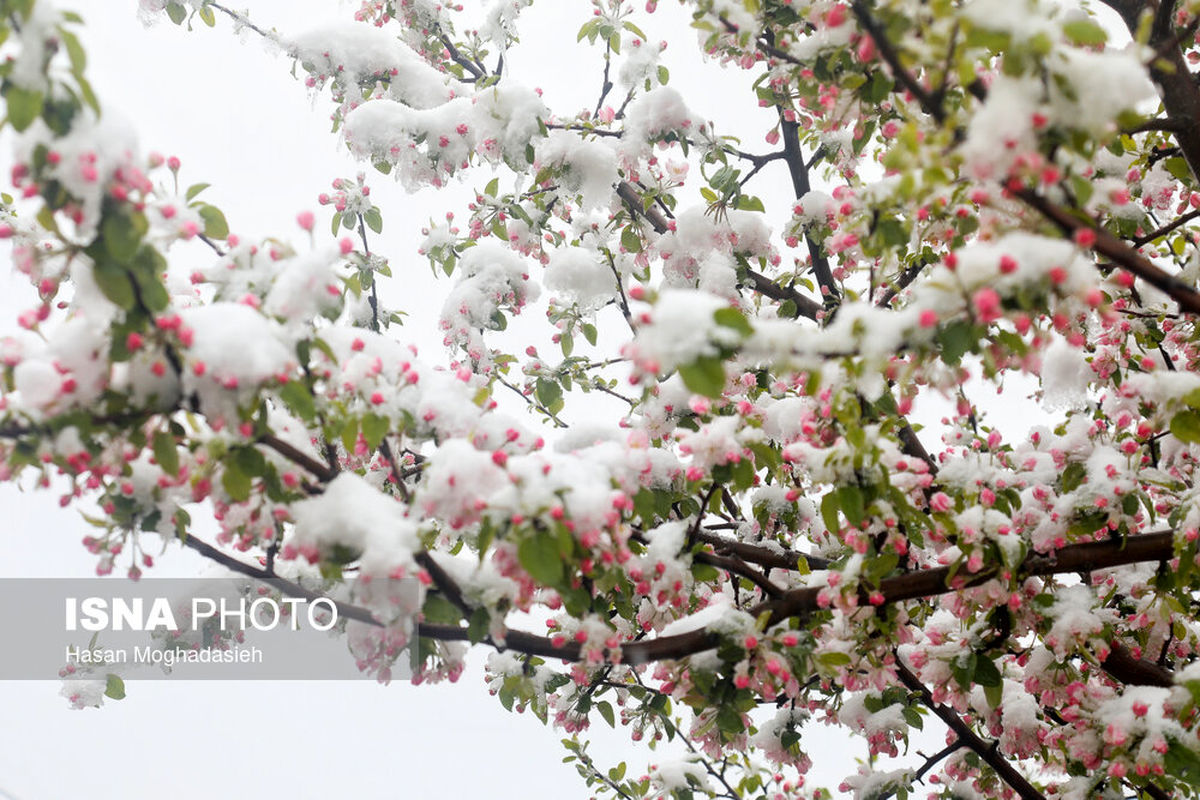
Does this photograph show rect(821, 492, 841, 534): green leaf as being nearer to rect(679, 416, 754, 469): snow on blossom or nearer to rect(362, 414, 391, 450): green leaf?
rect(679, 416, 754, 469): snow on blossom

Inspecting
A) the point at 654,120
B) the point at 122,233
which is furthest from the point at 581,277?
the point at 122,233

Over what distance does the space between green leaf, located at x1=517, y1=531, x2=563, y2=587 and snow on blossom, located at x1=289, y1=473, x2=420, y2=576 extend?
291 mm

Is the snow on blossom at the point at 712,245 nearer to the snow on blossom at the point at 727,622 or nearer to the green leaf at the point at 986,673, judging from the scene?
the snow on blossom at the point at 727,622

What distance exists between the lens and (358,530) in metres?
1.98

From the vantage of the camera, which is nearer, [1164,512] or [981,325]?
[981,325]

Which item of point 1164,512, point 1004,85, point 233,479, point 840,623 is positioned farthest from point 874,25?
point 1164,512

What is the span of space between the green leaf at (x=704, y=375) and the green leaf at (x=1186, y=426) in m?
1.48

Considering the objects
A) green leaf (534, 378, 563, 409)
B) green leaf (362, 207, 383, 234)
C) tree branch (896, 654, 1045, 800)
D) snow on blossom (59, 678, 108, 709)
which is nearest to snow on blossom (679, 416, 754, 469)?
tree branch (896, 654, 1045, 800)

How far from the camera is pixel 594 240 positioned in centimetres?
485

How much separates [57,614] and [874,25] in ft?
14.5

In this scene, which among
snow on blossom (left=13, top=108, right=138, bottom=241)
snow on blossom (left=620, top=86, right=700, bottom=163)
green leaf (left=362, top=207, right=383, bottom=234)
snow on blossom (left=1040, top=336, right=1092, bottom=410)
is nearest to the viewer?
snow on blossom (left=13, top=108, right=138, bottom=241)

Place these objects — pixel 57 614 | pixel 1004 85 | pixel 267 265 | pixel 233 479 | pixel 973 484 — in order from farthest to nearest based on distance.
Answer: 1. pixel 57 614
2. pixel 973 484
3. pixel 267 265
4. pixel 233 479
5. pixel 1004 85

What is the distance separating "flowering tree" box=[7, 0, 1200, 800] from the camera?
5.69ft

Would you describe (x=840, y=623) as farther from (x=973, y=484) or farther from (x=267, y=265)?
(x=267, y=265)
